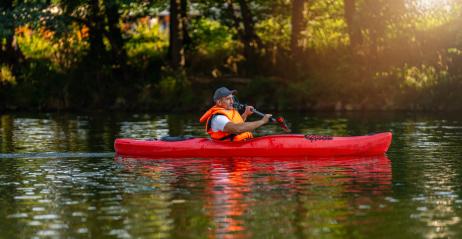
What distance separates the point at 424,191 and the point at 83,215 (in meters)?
4.24

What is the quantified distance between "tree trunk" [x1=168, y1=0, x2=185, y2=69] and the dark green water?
1316 centimetres

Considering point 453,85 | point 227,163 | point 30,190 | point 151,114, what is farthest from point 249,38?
point 30,190

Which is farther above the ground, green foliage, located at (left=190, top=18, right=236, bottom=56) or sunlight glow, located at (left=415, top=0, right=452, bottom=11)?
sunlight glow, located at (left=415, top=0, right=452, bottom=11)

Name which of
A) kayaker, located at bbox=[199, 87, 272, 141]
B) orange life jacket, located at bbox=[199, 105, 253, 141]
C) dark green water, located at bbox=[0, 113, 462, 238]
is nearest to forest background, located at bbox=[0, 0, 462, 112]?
dark green water, located at bbox=[0, 113, 462, 238]

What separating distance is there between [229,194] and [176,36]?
73.3 ft

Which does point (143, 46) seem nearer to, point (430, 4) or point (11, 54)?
point (11, 54)

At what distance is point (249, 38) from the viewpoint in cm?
3625

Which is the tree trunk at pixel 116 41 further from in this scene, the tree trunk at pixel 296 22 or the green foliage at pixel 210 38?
the tree trunk at pixel 296 22

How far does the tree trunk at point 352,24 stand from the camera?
3434cm

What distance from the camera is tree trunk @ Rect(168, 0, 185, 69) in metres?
35.8

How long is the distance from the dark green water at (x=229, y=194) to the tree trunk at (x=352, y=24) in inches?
460

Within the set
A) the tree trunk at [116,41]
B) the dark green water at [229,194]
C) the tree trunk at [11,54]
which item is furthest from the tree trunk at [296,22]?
the dark green water at [229,194]

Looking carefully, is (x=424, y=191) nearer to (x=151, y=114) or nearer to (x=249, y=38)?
(x=151, y=114)

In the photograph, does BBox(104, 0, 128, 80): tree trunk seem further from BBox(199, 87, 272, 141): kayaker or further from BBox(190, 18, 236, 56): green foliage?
BBox(199, 87, 272, 141): kayaker
